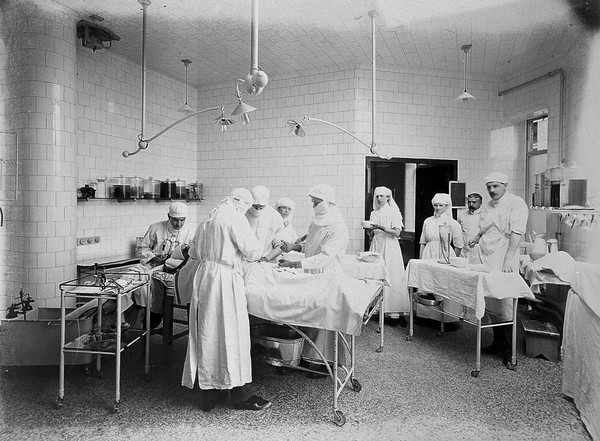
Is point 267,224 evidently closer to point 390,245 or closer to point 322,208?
point 322,208

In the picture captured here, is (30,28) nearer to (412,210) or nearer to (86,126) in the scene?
(86,126)

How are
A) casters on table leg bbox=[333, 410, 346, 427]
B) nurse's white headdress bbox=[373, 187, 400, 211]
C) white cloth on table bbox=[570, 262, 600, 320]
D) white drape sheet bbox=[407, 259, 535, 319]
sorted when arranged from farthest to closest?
1. nurse's white headdress bbox=[373, 187, 400, 211]
2. white drape sheet bbox=[407, 259, 535, 319]
3. casters on table leg bbox=[333, 410, 346, 427]
4. white cloth on table bbox=[570, 262, 600, 320]

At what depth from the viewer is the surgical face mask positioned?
11.0 ft

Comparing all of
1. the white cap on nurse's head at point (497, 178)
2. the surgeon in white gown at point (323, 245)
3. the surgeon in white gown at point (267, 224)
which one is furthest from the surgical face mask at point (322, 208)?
the white cap on nurse's head at point (497, 178)

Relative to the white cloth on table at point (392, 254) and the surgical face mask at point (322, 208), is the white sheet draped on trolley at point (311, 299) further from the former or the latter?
the white cloth on table at point (392, 254)

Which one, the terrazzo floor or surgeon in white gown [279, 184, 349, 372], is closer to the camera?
the terrazzo floor

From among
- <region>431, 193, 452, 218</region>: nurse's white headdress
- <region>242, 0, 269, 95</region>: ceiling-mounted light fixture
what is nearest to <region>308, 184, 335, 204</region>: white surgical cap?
<region>242, 0, 269, 95</region>: ceiling-mounted light fixture

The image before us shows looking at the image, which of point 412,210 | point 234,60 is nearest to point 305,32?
point 234,60

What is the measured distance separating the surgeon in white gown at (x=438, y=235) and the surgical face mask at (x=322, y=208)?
1.72 metres

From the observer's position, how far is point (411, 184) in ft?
15.5

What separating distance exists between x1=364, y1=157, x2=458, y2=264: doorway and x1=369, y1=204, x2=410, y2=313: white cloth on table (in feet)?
0.51

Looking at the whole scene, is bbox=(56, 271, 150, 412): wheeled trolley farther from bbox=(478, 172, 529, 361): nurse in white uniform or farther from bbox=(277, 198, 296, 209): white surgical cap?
bbox=(478, 172, 529, 361): nurse in white uniform

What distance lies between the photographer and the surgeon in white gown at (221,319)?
106 inches

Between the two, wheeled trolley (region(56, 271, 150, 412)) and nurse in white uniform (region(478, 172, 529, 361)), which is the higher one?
nurse in white uniform (region(478, 172, 529, 361))
